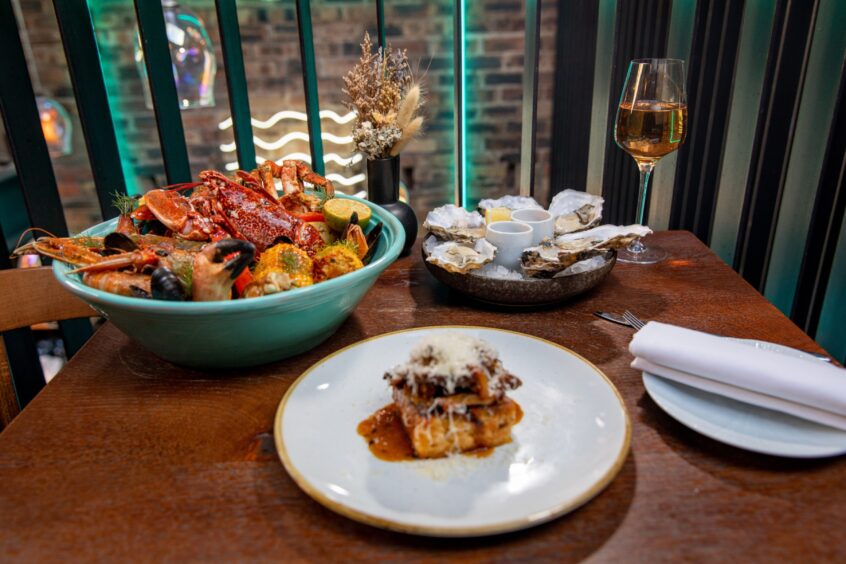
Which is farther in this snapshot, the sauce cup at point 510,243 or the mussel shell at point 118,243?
the sauce cup at point 510,243

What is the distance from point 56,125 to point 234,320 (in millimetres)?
3208

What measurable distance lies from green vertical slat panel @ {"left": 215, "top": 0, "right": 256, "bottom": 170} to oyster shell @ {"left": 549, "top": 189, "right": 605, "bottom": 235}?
3.07 feet

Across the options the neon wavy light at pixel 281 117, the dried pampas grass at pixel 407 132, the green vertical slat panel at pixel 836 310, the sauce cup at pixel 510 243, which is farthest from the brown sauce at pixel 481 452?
the neon wavy light at pixel 281 117

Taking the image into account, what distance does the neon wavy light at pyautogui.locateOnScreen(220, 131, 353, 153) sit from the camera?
10.8 ft

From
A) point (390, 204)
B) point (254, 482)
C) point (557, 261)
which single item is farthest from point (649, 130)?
point (254, 482)

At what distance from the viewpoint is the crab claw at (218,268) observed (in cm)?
75

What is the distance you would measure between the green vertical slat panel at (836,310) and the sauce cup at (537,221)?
0.65m

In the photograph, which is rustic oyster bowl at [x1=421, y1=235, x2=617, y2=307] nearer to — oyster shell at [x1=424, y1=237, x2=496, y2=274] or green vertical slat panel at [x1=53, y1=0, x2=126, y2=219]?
oyster shell at [x1=424, y1=237, x2=496, y2=274]

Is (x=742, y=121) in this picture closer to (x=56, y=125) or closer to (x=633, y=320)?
(x=633, y=320)

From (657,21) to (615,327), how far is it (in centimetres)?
150

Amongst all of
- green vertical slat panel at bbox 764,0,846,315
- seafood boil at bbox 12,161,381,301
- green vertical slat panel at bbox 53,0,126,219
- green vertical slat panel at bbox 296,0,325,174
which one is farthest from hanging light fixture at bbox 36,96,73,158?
green vertical slat panel at bbox 764,0,846,315

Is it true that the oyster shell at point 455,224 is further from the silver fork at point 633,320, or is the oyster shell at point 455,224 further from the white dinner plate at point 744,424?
the white dinner plate at point 744,424

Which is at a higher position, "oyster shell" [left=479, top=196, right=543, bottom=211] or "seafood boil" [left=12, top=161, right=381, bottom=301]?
"seafood boil" [left=12, top=161, right=381, bottom=301]

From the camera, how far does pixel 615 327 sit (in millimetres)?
966
